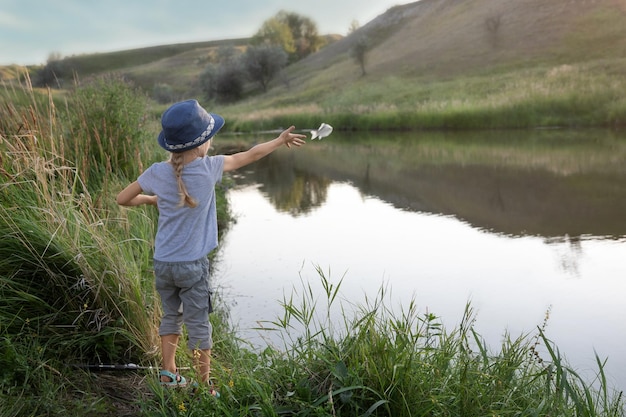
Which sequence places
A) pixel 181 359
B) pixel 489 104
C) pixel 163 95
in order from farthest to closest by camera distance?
pixel 163 95 → pixel 489 104 → pixel 181 359

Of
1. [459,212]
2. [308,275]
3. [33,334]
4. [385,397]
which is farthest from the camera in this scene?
[459,212]

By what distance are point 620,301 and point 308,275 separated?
2653 mm

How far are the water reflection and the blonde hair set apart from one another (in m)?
5.51

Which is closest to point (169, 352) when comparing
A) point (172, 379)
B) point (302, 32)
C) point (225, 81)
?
point (172, 379)

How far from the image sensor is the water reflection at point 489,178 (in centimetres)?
830

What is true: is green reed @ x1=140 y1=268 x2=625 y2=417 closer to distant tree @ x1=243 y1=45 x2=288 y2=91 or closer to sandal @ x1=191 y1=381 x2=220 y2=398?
sandal @ x1=191 y1=381 x2=220 y2=398

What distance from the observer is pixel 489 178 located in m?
11.7

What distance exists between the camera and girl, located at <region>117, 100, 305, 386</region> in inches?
108

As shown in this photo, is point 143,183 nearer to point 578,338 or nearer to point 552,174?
point 578,338

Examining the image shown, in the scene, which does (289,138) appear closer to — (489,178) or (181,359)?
(181,359)

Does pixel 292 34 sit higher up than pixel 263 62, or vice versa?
pixel 292 34

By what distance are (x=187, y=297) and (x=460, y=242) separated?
4775 millimetres

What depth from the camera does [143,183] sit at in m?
2.80

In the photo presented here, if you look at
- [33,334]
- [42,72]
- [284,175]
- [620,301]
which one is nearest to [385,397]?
[33,334]
